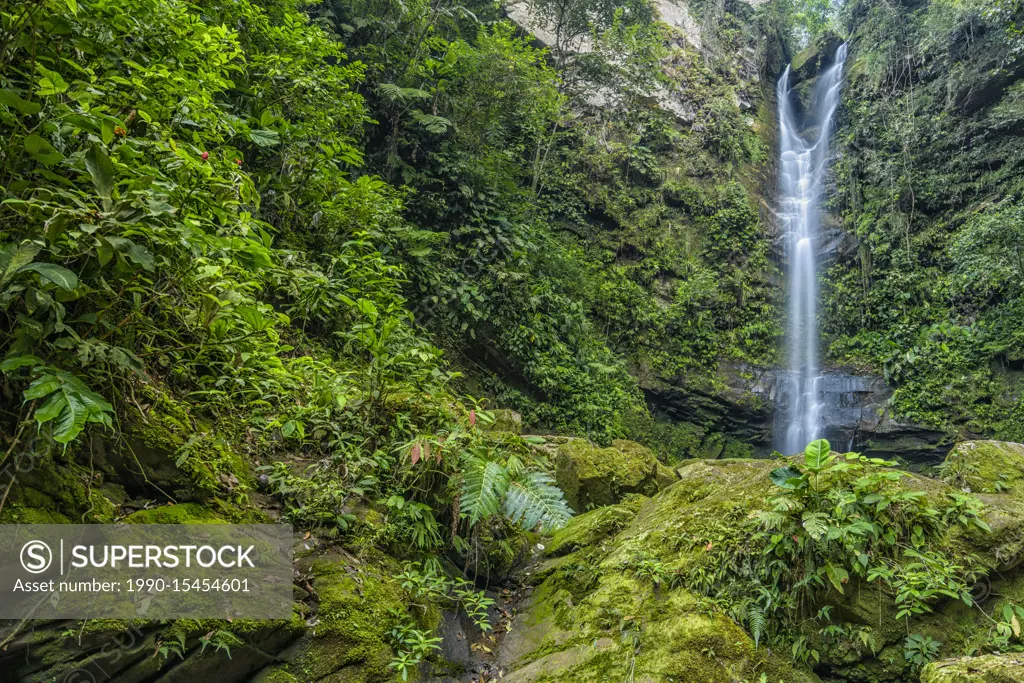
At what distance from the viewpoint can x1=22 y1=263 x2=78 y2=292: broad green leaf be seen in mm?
2092

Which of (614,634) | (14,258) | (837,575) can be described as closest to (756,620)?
(837,575)

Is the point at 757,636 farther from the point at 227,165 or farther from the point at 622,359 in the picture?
the point at 622,359

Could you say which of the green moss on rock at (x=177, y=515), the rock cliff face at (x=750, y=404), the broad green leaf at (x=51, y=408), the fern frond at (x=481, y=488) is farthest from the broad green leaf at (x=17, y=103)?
the rock cliff face at (x=750, y=404)

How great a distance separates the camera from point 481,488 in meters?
3.51

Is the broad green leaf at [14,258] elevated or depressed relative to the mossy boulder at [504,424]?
depressed

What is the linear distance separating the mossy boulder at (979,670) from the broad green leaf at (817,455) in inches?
39.3

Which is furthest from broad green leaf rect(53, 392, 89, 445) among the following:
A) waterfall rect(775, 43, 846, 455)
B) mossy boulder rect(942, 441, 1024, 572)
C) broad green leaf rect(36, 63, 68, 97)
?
waterfall rect(775, 43, 846, 455)

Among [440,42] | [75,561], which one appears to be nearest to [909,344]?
[440,42]

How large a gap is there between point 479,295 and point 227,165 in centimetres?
592

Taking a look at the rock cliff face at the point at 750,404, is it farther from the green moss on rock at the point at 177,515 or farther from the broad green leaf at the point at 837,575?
the green moss on rock at the point at 177,515

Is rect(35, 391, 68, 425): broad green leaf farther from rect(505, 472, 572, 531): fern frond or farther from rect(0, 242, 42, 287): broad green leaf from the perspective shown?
rect(505, 472, 572, 531): fern frond

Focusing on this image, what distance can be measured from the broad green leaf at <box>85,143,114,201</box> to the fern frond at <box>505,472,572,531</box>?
112 inches

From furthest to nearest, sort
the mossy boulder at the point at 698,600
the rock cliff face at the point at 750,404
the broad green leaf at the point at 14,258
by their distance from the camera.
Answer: the rock cliff face at the point at 750,404 → the mossy boulder at the point at 698,600 → the broad green leaf at the point at 14,258

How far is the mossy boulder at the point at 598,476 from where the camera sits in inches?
198
